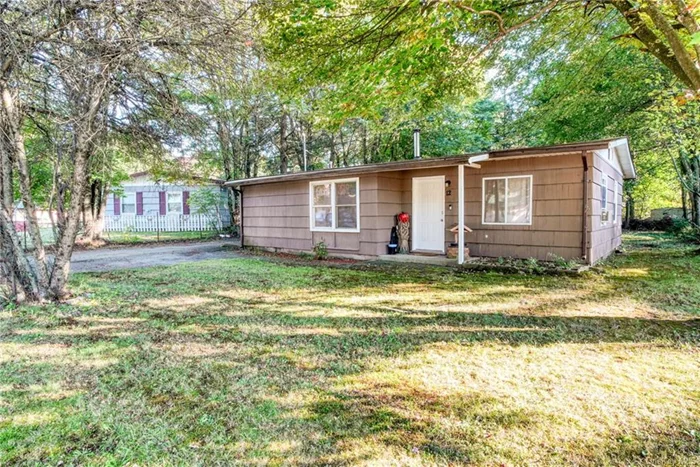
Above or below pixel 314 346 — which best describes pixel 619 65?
above

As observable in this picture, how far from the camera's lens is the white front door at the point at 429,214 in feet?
29.6

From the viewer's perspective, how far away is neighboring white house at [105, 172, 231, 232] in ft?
58.9

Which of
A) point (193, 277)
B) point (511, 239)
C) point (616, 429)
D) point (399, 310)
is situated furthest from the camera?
point (511, 239)

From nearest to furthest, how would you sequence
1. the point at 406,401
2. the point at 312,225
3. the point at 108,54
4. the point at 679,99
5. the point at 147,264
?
1. the point at 406,401
2. the point at 679,99
3. the point at 108,54
4. the point at 147,264
5. the point at 312,225

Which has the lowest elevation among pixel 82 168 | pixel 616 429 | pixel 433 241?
pixel 616 429

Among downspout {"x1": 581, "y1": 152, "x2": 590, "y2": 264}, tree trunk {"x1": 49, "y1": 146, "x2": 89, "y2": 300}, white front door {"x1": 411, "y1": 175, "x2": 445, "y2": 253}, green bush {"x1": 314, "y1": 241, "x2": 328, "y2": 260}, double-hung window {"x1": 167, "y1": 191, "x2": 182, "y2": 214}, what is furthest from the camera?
double-hung window {"x1": 167, "y1": 191, "x2": 182, "y2": 214}

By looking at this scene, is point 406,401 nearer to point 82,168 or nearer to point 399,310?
point 399,310

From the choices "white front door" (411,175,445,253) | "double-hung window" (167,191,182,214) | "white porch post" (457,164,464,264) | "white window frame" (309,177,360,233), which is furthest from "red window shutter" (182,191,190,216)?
"white porch post" (457,164,464,264)

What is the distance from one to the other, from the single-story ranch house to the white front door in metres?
0.02

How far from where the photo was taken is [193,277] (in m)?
7.05

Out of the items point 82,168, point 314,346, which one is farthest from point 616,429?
point 82,168

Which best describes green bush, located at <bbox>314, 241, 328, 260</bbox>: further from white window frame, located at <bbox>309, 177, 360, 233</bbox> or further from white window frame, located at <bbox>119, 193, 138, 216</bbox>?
white window frame, located at <bbox>119, 193, 138, 216</bbox>

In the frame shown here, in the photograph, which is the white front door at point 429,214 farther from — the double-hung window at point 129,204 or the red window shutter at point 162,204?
the double-hung window at point 129,204

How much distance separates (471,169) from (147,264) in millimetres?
7818
